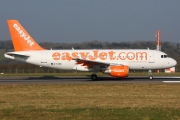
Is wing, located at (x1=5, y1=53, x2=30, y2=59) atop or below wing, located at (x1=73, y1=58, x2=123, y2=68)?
atop

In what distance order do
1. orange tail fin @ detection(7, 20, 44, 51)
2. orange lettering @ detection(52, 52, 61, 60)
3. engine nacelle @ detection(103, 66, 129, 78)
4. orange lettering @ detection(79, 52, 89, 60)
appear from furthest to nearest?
orange tail fin @ detection(7, 20, 44, 51) → orange lettering @ detection(52, 52, 61, 60) → orange lettering @ detection(79, 52, 89, 60) → engine nacelle @ detection(103, 66, 129, 78)

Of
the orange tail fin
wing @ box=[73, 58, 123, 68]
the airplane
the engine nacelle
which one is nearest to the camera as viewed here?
the engine nacelle

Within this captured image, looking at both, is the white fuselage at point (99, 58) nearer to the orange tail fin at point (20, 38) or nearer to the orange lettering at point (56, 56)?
the orange lettering at point (56, 56)

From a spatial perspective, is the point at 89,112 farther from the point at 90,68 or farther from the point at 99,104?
the point at 90,68

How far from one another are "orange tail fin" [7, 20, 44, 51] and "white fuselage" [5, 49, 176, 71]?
0.75 m

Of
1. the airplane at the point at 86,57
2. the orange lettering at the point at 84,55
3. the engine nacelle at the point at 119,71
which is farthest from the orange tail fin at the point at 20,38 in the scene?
the engine nacelle at the point at 119,71

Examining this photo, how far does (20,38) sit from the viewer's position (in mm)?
42188

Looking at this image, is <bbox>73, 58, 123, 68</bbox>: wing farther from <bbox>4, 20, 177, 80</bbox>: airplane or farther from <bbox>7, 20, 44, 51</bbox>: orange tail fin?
<bbox>7, 20, 44, 51</bbox>: orange tail fin

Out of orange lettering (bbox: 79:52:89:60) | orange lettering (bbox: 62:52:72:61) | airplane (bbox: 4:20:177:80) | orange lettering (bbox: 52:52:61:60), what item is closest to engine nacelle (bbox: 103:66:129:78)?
airplane (bbox: 4:20:177:80)

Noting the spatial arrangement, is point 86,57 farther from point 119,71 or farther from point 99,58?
point 119,71

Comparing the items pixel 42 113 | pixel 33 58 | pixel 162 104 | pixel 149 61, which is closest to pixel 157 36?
pixel 149 61

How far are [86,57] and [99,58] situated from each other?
4.79 feet

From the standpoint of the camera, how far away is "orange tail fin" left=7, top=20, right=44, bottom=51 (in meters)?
42.1

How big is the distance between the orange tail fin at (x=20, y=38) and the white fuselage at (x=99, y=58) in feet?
2.46
